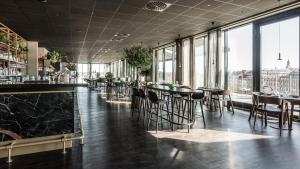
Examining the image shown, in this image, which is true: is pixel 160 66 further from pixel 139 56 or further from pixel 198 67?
pixel 139 56

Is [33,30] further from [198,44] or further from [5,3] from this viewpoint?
[198,44]

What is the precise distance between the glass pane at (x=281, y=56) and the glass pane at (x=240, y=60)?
52 cm

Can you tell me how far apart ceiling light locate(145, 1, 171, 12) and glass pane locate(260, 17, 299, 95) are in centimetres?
346

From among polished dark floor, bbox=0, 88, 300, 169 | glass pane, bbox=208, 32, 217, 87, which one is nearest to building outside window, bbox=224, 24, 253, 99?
glass pane, bbox=208, 32, 217, 87

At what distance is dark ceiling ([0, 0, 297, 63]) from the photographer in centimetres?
555

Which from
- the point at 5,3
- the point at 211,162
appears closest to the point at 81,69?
the point at 5,3

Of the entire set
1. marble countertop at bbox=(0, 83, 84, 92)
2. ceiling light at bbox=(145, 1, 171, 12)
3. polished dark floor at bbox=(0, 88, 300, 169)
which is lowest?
polished dark floor at bbox=(0, 88, 300, 169)

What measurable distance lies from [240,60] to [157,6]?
159 inches

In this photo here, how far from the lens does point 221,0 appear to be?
209 inches

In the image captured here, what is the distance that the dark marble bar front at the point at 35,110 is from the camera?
120 inches

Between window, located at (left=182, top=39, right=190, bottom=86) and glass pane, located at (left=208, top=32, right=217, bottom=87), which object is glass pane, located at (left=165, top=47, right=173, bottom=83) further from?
glass pane, located at (left=208, top=32, right=217, bottom=87)

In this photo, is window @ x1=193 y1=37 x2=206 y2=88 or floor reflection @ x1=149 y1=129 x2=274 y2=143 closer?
floor reflection @ x1=149 y1=129 x2=274 y2=143

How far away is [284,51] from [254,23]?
134 cm

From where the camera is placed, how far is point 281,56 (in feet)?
20.8
